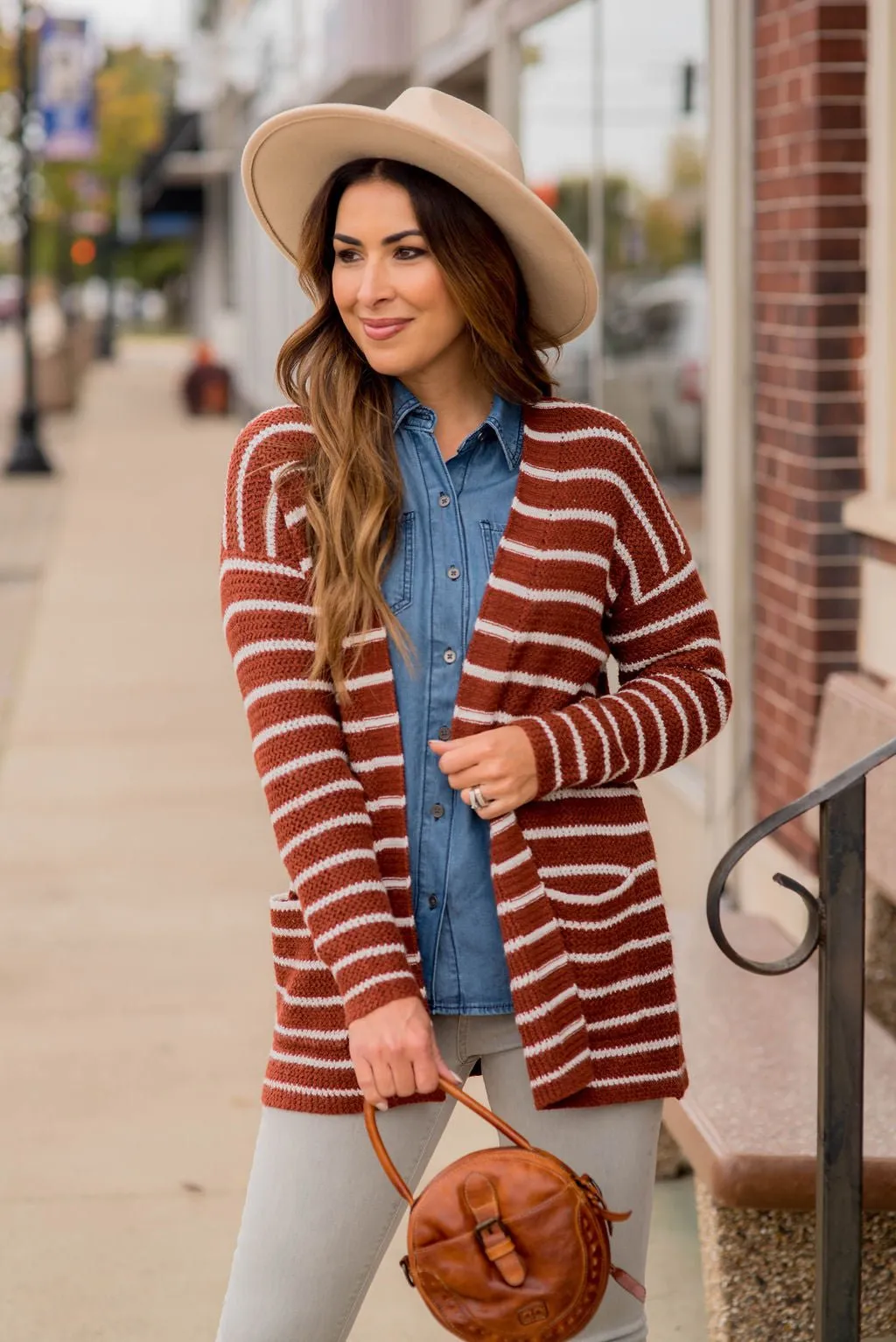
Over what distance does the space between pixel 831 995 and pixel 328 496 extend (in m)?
0.89

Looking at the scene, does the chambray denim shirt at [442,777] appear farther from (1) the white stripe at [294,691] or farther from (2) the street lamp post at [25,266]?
(2) the street lamp post at [25,266]

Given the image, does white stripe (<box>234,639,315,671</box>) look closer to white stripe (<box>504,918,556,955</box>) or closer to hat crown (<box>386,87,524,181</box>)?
white stripe (<box>504,918,556,955</box>)

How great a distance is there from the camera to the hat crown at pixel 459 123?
227 cm

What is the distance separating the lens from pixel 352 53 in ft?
42.1

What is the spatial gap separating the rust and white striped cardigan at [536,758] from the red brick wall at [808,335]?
2540mm

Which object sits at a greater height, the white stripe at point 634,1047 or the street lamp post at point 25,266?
the street lamp post at point 25,266

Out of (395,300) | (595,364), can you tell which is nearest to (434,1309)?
(395,300)

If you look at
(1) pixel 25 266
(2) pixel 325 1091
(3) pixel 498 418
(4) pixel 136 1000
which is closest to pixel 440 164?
(3) pixel 498 418

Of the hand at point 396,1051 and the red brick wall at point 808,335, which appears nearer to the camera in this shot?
the hand at point 396,1051

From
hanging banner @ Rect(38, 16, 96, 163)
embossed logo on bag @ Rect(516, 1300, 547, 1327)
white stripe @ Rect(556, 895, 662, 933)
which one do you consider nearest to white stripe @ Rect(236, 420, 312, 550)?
white stripe @ Rect(556, 895, 662, 933)

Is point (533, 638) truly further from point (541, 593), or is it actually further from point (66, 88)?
point (66, 88)

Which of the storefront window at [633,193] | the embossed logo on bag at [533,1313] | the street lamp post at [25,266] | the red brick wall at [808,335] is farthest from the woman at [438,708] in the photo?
the street lamp post at [25,266]

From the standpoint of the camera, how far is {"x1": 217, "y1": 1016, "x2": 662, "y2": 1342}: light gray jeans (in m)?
2.30

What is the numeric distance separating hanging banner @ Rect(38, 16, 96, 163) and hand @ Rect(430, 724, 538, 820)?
25.6 metres
